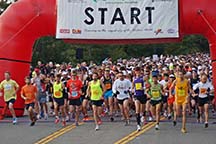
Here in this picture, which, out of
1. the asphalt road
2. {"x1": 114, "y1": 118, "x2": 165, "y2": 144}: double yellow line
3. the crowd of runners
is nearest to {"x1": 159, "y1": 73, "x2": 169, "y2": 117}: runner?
the crowd of runners

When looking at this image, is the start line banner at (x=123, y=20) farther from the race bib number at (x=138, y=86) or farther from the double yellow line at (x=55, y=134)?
the double yellow line at (x=55, y=134)

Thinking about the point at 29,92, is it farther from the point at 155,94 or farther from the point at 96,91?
the point at 155,94

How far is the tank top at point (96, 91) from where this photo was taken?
1698 centimetres

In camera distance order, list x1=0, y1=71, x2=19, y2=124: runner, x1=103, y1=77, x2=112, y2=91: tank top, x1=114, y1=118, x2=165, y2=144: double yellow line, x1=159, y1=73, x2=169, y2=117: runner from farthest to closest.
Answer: x1=103, y1=77, x2=112, y2=91: tank top → x1=159, y1=73, x2=169, y2=117: runner → x1=0, y1=71, x2=19, y2=124: runner → x1=114, y1=118, x2=165, y2=144: double yellow line

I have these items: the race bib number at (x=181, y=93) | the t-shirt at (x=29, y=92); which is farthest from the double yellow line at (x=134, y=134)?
the t-shirt at (x=29, y=92)

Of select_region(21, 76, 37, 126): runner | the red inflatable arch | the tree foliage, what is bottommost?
select_region(21, 76, 37, 126): runner

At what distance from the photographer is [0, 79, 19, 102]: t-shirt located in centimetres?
1828

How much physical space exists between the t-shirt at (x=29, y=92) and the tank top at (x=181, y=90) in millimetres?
4573

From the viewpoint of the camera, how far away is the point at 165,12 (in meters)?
18.0

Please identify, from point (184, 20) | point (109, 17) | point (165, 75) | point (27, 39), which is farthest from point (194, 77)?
point (27, 39)

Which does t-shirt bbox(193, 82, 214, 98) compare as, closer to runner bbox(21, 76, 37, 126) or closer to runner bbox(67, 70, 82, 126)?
runner bbox(67, 70, 82, 126)

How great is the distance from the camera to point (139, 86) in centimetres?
1723

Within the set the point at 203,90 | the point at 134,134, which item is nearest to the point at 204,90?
the point at 203,90

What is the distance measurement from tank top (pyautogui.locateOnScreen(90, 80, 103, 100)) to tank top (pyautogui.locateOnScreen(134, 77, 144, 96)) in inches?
43.3
